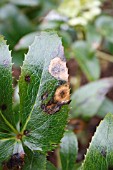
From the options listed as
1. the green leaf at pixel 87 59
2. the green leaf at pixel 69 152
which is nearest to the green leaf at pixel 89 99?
the green leaf at pixel 87 59

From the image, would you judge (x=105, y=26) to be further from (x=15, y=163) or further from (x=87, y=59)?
(x=15, y=163)

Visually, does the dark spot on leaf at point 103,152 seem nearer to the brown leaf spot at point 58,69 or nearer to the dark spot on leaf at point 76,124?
the brown leaf spot at point 58,69

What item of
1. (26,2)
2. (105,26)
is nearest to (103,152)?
(105,26)

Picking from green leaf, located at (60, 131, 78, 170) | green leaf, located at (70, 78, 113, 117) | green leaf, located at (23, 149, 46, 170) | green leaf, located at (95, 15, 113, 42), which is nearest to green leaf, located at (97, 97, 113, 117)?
green leaf, located at (70, 78, 113, 117)

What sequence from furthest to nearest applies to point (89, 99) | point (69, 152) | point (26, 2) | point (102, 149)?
1. point (26, 2)
2. point (89, 99)
3. point (69, 152)
4. point (102, 149)

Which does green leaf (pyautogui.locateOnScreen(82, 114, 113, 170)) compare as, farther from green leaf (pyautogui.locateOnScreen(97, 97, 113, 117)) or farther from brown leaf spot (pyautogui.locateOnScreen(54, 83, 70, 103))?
green leaf (pyautogui.locateOnScreen(97, 97, 113, 117))

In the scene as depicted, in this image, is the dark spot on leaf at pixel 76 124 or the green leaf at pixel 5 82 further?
the dark spot on leaf at pixel 76 124

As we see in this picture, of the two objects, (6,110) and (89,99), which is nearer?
(6,110)
